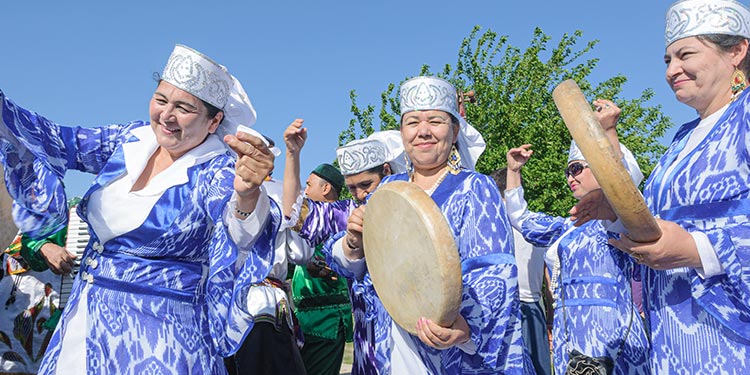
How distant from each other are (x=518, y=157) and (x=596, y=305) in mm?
1450

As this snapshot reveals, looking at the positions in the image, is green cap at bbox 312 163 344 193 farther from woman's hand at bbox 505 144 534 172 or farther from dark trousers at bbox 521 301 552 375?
dark trousers at bbox 521 301 552 375

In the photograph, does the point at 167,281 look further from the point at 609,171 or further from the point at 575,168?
the point at 575,168

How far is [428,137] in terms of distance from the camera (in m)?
3.31

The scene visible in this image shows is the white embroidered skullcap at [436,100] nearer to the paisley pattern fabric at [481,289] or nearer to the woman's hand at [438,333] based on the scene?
the paisley pattern fabric at [481,289]

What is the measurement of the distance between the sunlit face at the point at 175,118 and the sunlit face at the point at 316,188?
8.13 ft

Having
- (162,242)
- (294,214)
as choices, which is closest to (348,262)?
(294,214)

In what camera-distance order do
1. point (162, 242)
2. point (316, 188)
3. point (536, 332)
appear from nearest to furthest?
1. point (162, 242)
2. point (316, 188)
3. point (536, 332)

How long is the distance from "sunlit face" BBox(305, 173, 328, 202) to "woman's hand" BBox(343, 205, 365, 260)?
219 cm

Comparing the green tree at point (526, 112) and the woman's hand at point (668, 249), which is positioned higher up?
the green tree at point (526, 112)

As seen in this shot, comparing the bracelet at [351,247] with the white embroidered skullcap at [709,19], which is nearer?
the white embroidered skullcap at [709,19]

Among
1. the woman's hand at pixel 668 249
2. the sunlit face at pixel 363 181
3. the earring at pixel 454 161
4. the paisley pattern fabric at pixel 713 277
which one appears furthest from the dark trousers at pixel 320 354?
the woman's hand at pixel 668 249

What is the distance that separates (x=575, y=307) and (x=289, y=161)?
1.88m

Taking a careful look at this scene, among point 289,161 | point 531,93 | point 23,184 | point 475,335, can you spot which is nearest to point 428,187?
point 475,335

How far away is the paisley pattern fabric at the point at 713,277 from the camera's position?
2.13 m
